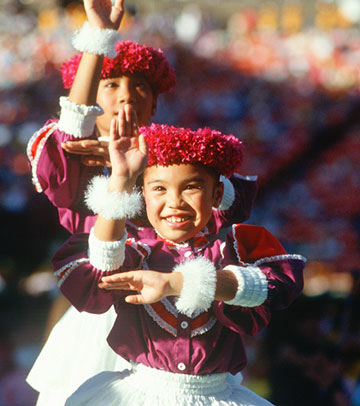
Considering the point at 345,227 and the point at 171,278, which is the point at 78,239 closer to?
the point at 171,278

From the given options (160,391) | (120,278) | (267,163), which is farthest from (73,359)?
(267,163)

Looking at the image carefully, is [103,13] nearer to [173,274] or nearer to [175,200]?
[175,200]

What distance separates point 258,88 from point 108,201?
16.7 ft

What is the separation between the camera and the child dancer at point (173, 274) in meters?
1.33

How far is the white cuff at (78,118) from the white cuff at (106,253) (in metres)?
0.39

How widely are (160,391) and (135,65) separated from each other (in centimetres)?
94

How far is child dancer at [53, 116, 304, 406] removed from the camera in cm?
133

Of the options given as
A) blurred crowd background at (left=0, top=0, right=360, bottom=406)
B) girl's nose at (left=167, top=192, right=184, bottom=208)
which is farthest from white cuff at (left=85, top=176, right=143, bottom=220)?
blurred crowd background at (left=0, top=0, right=360, bottom=406)

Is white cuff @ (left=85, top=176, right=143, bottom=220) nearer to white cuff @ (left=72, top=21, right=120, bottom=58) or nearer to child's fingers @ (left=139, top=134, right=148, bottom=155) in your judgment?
child's fingers @ (left=139, top=134, right=148, bottom=155)

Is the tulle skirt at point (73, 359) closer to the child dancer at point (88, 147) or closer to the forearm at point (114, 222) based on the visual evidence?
the child dancer at point (88, 147)

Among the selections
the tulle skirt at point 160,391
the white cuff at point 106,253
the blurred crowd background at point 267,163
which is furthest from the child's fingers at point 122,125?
the blurred crowd background at point 267,163

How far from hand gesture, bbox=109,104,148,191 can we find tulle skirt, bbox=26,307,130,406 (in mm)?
705

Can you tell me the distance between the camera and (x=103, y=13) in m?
1.56

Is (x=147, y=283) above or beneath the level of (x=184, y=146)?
beneath
